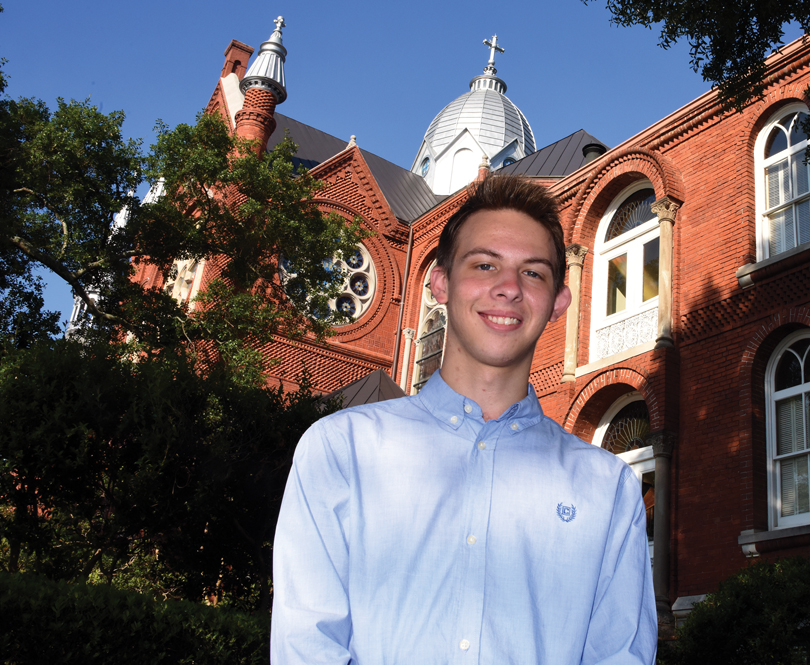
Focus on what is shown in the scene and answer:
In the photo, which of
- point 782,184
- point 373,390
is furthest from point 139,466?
point 782,184

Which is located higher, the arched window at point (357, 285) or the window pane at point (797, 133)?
the arched window at point (357, 285)

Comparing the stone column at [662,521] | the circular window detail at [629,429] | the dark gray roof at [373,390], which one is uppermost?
the dark gray roof at [373,390]

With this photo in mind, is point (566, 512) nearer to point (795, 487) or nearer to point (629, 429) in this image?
point (795, 487)

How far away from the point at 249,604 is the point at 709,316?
810 centimetres

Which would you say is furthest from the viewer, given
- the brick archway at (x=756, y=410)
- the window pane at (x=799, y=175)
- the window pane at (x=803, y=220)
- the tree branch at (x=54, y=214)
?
the tree branch at (x=54, y=214)

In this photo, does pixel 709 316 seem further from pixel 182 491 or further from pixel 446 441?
pixel 446 441

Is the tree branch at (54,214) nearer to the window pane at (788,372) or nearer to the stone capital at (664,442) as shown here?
the stone capital at (664,442)

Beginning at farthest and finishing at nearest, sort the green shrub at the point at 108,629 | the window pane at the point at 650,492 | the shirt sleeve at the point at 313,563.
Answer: the window pane at the point at 650,492 < the green shrub at the point at 108,629 < the shirt sleeve at the point at 313,563

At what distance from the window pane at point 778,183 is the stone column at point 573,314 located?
11.7 feet

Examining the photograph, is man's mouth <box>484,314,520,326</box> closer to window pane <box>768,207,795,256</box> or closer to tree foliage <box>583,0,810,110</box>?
tree foliage <box>583,0,810,110</box>

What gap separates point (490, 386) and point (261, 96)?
20409 mm

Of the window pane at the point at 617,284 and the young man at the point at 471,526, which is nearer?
the young man at the point at 471,526

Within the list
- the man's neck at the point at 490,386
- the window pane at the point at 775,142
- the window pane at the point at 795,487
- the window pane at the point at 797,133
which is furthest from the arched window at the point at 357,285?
the man's neck at the point at 490,386

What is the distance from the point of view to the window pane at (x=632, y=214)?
48.5 feet
